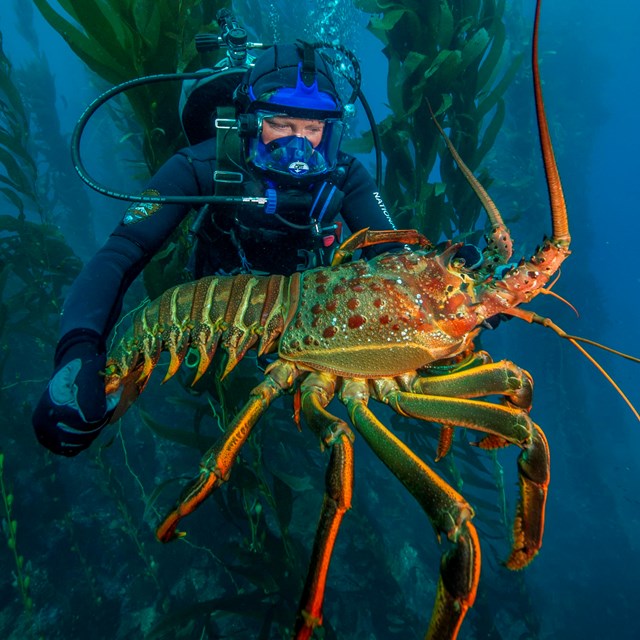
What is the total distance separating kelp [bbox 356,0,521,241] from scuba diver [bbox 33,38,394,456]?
1.40 m

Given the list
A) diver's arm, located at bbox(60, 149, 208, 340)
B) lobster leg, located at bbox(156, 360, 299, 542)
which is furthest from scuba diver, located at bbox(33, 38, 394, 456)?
lobster leg, located at bbox(156, 360, 299, 542)

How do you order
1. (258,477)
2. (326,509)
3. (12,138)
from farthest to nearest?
(12,138), (258,477), (326,509)

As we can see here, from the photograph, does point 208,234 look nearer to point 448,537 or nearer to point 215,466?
point 215,466

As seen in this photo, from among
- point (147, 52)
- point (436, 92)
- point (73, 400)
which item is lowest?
point (73, 400)

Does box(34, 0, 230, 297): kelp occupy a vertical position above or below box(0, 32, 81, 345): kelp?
above

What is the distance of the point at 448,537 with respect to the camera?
1.58 metres

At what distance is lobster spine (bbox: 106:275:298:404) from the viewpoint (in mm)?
2377

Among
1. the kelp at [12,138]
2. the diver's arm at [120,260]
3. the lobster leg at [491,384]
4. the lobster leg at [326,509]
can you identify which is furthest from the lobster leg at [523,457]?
the kelp at [12,138]

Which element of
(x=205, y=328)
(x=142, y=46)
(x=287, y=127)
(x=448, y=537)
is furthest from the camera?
(x=142, y=46)

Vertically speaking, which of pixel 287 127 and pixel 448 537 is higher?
pixel 287 127

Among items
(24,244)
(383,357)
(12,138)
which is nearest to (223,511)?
(383,357)

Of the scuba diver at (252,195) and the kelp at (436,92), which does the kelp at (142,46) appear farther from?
the kelp at (436,92)

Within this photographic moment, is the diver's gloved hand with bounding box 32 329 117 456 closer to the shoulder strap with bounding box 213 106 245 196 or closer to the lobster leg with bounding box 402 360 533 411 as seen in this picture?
the shoulder strap with bounding box 213 106 245 196

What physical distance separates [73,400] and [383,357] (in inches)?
58.5
